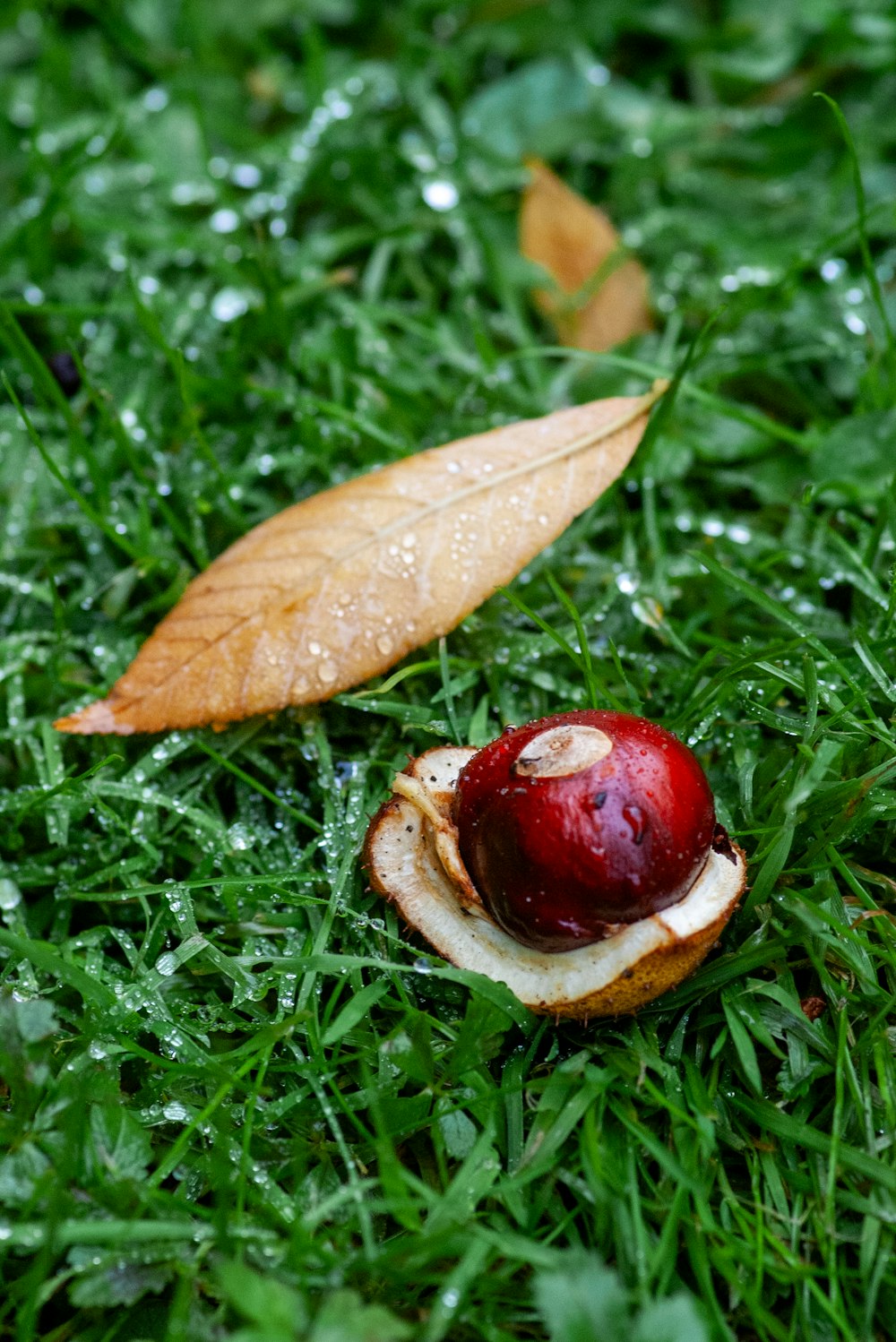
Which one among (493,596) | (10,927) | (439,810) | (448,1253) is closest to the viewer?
Answer: (448,1253)

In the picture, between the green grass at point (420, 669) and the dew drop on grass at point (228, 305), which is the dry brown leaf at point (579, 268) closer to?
the green grass at point (420, 669)

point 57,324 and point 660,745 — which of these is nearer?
point 660,745

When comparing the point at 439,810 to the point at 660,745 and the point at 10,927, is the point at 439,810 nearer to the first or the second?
the point at 660,745

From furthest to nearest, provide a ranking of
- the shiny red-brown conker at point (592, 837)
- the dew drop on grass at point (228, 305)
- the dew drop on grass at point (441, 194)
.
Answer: the dew drop on grass at point (441, 194), the dew drop on grass at point (228, 305), the shiny red-brown conker at point (592, 837)

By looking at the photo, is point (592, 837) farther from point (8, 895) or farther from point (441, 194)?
point (441, 194)

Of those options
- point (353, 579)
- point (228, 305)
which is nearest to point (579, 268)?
point (228, 305)

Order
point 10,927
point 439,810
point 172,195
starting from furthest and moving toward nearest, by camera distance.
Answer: point 172,195 < point 10,927 < point 439,810

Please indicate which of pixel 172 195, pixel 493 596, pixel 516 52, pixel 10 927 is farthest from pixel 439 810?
pixel 516 52

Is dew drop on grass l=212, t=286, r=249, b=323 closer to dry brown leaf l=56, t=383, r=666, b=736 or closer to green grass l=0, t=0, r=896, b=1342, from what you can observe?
green grass l=0, t=0, r=896, b=1342

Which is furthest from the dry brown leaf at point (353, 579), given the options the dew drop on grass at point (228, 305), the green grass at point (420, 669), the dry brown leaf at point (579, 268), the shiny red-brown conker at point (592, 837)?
the dew drop on grass at point (228, 305)
